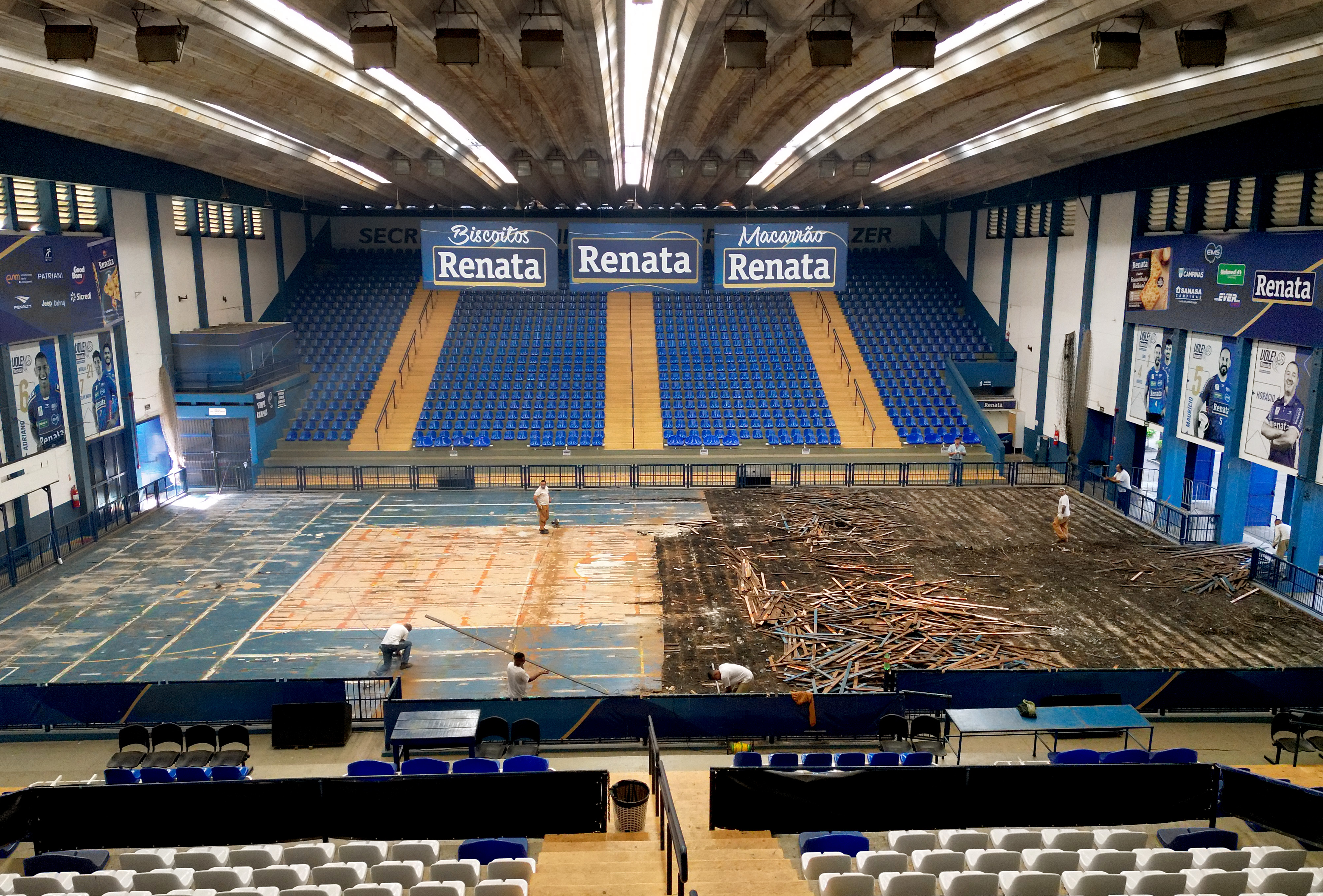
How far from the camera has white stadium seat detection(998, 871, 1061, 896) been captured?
700 cm

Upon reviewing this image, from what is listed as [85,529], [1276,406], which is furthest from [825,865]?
[85,529]

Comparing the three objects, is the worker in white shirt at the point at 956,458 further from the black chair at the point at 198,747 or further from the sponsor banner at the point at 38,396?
the sponsor banner at the point at 38,396

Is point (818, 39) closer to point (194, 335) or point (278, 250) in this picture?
point (194, 335)

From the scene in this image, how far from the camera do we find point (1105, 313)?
27.1 m

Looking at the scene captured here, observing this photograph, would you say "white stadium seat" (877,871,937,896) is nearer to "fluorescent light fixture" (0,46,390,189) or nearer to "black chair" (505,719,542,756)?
"black chair" (505,719,542,756)

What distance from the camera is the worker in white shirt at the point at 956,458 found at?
2755 centimetres

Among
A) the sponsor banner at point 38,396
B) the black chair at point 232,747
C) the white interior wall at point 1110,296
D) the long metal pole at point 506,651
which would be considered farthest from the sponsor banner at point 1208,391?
the sponsor banner at point 38,396

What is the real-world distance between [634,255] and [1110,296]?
16891 millimetres

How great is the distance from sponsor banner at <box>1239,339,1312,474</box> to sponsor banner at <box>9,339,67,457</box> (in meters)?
28.7

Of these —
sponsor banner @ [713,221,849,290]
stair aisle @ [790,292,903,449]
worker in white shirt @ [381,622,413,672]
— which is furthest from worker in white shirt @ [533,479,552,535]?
stair aisle @ [790,292,903,449]

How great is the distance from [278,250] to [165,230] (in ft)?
33.1

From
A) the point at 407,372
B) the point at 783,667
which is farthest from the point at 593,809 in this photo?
the point at 407,372

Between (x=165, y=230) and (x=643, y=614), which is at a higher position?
(x=165, y=230)

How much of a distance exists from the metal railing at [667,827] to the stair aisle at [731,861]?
133 millimetres
